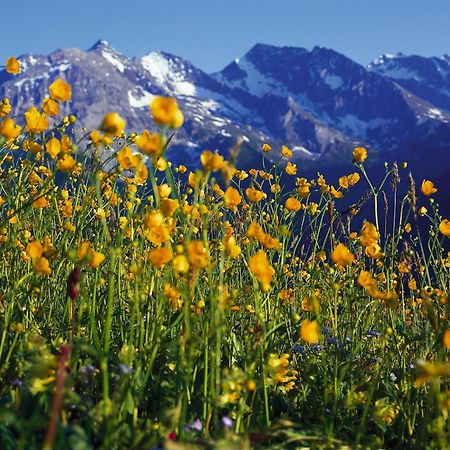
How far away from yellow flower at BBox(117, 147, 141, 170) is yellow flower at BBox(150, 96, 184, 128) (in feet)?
1.82

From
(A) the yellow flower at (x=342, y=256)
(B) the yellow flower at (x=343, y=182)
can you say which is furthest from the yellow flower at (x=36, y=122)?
(B) the yellow flower at (x=343, y=182)

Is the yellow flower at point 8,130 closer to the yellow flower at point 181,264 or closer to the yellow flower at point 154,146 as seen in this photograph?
the yellow flower at point 154,146

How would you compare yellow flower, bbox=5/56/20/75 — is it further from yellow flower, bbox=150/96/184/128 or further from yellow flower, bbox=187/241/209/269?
yellow flower, bbox=187/241/209/269

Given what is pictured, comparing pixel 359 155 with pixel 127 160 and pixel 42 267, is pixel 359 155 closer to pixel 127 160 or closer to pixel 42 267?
pixel 127 160

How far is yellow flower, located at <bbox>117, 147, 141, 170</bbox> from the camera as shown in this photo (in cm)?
190

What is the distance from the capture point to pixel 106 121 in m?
1.44

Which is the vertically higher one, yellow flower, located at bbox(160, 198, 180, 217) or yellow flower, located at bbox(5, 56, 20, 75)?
yellow flower, located at bbox(5, 56, 20, 75)

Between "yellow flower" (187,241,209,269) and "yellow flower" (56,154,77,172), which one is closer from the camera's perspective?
"yellow flower" (187,241,209,269)

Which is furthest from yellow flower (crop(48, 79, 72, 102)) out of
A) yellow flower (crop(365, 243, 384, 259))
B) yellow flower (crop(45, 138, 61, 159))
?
yellow flower (crop(365, 243, 384, 259))

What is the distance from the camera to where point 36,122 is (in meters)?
2.08

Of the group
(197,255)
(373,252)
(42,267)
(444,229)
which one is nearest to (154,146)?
(197,255)

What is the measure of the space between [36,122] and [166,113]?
3.23ft

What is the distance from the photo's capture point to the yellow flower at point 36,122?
2.04 meters

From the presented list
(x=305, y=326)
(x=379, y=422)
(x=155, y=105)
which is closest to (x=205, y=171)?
(x=155, y=105)
